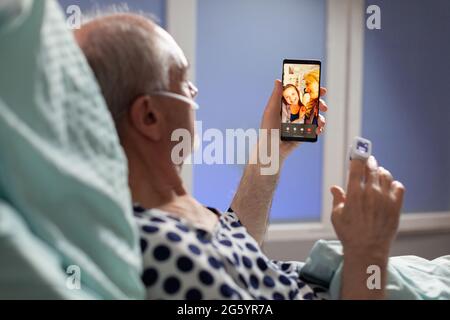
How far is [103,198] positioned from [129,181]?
27cm

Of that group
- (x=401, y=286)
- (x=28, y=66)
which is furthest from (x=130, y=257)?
(x=401, y=286)

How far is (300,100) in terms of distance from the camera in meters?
1.28

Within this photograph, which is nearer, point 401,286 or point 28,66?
point 28,66

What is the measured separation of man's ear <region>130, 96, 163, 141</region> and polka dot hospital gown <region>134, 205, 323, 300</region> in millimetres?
124

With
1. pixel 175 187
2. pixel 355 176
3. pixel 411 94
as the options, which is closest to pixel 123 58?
pixel 175 187

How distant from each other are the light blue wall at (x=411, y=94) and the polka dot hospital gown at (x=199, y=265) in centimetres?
149

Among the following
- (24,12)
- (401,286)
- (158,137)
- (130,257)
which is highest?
(24,12)

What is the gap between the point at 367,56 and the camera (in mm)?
2268

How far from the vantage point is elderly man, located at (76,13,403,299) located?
0.85 metres

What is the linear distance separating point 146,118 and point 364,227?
0.37 meters

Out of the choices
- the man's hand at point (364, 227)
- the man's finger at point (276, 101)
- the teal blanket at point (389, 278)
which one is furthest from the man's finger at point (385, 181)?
the man's finger at point (276, 101)

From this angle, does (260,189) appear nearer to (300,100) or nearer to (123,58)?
(300,100)

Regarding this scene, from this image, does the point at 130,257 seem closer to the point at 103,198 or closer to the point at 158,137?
the point at 103,198
